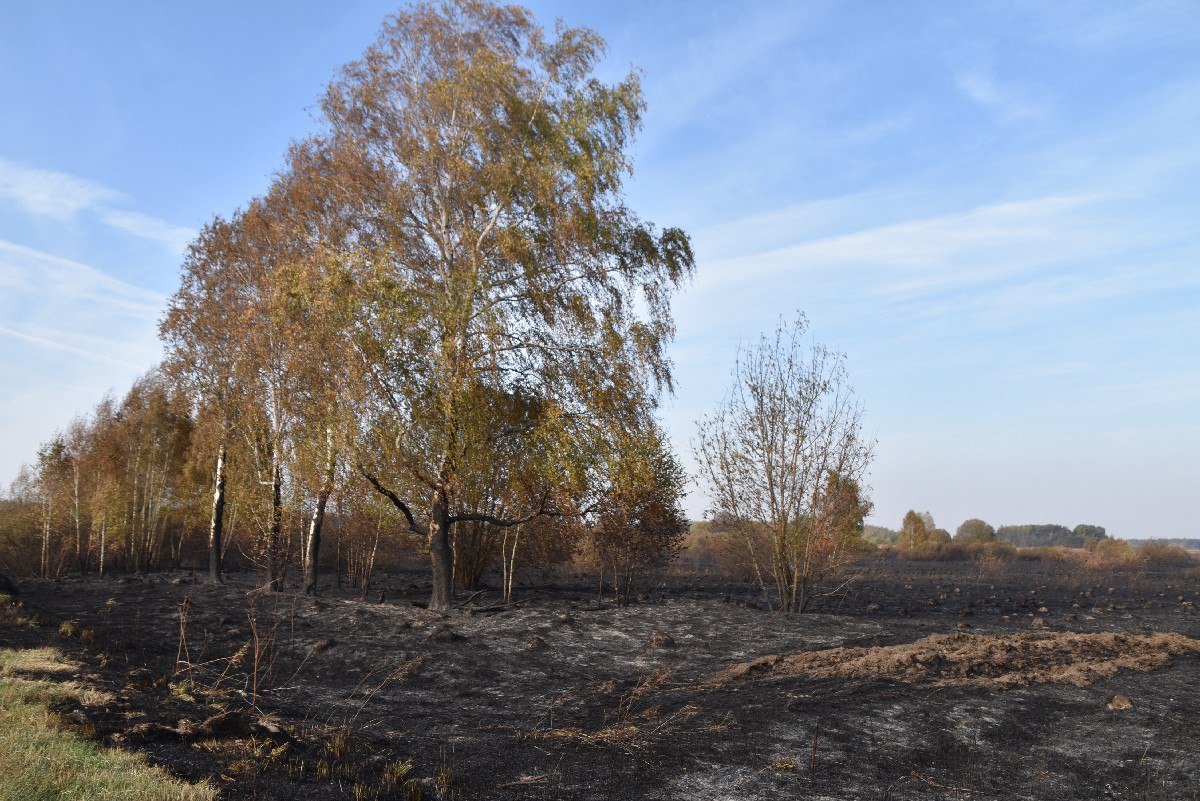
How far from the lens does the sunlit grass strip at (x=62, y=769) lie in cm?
488

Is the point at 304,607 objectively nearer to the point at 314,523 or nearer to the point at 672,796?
the point at 314,523

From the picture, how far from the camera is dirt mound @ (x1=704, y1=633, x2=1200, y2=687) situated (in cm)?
1004

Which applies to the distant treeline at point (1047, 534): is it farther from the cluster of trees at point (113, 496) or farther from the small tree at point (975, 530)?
the cluster of trees at point (113, 496)

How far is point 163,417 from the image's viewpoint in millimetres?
28844

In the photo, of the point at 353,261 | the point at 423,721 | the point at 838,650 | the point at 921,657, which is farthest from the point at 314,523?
the point at 921,657

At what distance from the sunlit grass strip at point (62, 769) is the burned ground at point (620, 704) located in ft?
0.93

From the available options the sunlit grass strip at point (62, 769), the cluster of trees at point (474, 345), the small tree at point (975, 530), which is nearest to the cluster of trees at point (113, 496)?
the cluster of trees at point (474, 345)

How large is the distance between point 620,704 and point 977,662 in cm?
554

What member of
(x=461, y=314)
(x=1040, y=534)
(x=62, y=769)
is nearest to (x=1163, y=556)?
(x=461, y=314)

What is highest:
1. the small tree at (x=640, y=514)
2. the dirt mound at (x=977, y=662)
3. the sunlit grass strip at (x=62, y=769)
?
the small tree at (x=640, y=514)

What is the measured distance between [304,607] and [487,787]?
37.7 ft

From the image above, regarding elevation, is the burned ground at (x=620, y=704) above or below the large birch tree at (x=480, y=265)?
below

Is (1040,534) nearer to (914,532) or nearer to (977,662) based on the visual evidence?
(914,532)

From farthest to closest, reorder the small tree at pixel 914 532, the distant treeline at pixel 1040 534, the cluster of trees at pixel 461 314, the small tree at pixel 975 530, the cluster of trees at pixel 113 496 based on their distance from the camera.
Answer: the distant treeline at pixel 1040 534
the small tree at pixel 975 530
the small tree at pixel 914 532
the cluster of trees at pixel 113 496
the cluster of trees at pixel 461 314
